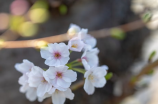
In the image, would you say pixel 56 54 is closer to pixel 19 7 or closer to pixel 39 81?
pixel 39 81

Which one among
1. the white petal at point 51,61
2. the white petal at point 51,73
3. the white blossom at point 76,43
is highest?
the white blossom at point 76,43

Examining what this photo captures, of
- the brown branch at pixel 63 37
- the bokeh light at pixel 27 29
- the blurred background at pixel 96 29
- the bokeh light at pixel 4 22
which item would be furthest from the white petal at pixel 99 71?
the bokeh light at pixel 4 22

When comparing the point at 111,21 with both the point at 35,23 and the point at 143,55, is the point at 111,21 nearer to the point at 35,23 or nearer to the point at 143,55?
the point at 143,55

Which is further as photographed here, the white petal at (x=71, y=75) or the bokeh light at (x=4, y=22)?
the bokeh light at (x=4, y=22)

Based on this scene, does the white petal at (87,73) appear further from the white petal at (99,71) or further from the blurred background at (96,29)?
the blurred background at (96,29)

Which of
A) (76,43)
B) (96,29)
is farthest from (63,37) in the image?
(76,43)

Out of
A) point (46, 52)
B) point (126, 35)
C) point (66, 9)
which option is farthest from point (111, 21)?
point (46, 52)

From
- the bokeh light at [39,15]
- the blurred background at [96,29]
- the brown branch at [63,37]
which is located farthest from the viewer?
the bokeh light at [39,15]
